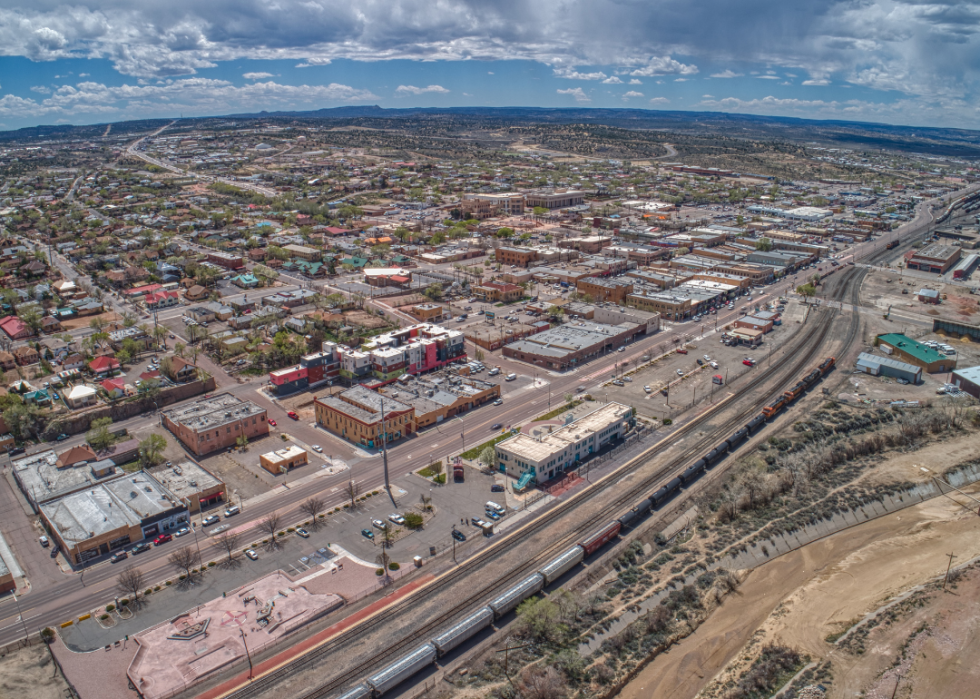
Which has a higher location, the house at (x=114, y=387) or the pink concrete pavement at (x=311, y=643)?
the house at (x=114, y=387)

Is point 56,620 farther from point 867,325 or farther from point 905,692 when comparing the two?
point 867,325

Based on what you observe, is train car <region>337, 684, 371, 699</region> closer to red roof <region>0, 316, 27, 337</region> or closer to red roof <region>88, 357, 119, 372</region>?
red roof <region>88, 357, 119, 372</region>

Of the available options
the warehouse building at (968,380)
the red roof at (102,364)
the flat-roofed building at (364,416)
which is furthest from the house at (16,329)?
the warehouse building at (968,380)

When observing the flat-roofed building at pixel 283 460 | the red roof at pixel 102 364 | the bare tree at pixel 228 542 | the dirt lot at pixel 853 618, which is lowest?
the dirt lot at pixel 853 618

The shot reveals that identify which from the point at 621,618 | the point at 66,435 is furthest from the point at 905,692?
the point at 66,435

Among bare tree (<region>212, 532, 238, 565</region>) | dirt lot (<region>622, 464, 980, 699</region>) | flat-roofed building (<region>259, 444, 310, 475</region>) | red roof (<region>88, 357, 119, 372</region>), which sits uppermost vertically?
red roof (<region>88, 357, 119, 372</region>)

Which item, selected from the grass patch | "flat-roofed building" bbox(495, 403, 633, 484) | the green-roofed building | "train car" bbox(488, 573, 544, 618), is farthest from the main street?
the green-roofed building

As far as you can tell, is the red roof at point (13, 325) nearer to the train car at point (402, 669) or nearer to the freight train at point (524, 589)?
the freight train at point (524, 589)
